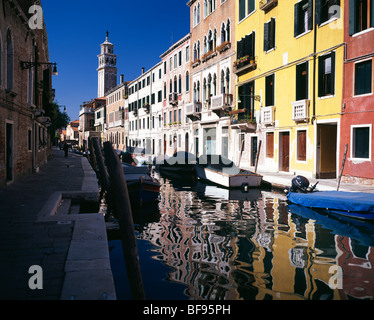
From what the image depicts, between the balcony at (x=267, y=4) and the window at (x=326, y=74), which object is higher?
the balcony at (x=267, y=4)

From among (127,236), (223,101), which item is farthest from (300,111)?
(127,236)

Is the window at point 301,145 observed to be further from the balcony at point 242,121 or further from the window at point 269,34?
the window at point 269,34

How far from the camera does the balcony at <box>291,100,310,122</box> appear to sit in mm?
15266

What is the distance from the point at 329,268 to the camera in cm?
555

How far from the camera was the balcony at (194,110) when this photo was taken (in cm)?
2697

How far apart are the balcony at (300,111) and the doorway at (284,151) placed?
1.53 metres

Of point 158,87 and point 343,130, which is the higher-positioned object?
point 158,87

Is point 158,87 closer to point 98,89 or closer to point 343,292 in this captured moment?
point 343,292

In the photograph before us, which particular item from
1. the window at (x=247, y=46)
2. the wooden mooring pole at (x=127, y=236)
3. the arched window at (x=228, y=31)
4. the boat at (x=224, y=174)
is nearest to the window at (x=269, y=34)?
the window at (x=247, y=46)

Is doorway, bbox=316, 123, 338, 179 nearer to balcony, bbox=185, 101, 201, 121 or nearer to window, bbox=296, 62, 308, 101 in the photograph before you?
window, bbox=296, 62, 308, 101

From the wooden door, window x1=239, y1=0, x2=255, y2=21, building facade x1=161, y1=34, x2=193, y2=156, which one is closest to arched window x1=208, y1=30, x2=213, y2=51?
building facade x1=161, y1=34, x2=193, y2=156

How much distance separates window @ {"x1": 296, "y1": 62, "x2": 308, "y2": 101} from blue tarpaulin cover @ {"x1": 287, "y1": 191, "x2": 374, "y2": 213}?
656 centimetres

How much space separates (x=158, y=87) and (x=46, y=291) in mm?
35541
